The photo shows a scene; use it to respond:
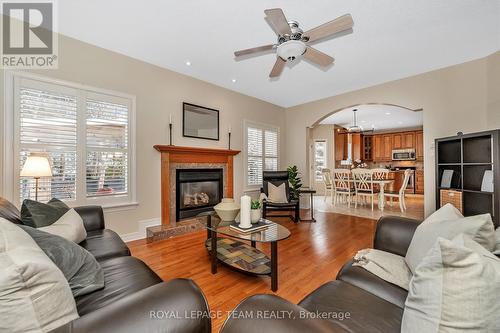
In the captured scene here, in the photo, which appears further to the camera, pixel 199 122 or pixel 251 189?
pixel 251 189

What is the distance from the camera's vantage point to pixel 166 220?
352cm

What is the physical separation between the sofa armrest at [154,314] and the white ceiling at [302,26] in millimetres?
2475

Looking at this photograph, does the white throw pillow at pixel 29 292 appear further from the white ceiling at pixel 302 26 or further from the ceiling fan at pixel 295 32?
the white ceiling at pixel 302 26

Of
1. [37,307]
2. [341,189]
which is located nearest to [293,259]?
[37,307]

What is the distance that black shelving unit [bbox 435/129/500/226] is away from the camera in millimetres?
2660

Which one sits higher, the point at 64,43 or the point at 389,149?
the point at 64,43

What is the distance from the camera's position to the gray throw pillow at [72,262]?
3.42 ft

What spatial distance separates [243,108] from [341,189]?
3.40 m

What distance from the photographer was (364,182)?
541 cm

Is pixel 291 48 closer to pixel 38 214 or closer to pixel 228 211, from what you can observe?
pixel 228 211

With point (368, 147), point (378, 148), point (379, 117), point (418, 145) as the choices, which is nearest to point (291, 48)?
point (379, 117)

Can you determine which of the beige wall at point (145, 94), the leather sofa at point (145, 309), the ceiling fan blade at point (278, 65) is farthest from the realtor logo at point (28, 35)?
the leather sofa at point (145, 309)

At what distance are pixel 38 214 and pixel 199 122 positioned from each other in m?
2.77

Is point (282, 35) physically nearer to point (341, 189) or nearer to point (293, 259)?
point (293, 259)
